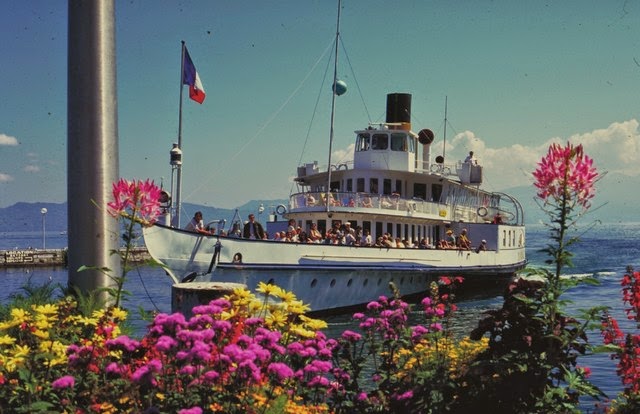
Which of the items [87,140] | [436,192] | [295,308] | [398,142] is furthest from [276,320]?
[436,192]

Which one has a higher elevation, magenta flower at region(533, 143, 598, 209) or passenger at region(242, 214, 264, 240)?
magenta flower at region(533, 143, 598, 209)

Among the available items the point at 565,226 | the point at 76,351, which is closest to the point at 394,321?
the point at 565,226

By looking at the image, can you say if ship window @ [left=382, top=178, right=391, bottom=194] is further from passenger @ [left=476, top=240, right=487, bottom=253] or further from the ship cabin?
passenger @ [left=476, top=240, right=487, bottom=253]

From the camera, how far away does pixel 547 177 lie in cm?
529

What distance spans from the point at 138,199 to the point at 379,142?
79.9 ft

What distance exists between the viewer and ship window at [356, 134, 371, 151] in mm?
29337

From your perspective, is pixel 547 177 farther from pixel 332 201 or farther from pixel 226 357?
pixel 332 201

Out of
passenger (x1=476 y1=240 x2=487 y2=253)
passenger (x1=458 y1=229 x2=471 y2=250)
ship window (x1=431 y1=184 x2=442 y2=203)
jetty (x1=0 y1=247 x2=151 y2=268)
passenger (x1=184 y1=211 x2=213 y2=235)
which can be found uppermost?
ship window (x1=431 y1=184 x2=442 y2=203)

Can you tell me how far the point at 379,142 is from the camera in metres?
29.2

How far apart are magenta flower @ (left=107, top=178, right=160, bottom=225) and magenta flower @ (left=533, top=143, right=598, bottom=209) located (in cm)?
299

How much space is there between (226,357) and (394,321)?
7.65 ft

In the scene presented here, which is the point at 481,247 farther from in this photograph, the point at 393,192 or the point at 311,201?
the point at 311,201

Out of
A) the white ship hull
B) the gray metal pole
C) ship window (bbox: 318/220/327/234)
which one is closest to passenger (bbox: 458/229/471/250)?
the white ship hull

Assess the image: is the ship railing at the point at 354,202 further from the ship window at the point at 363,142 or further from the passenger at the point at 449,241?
the ship window at the point at 363,142
